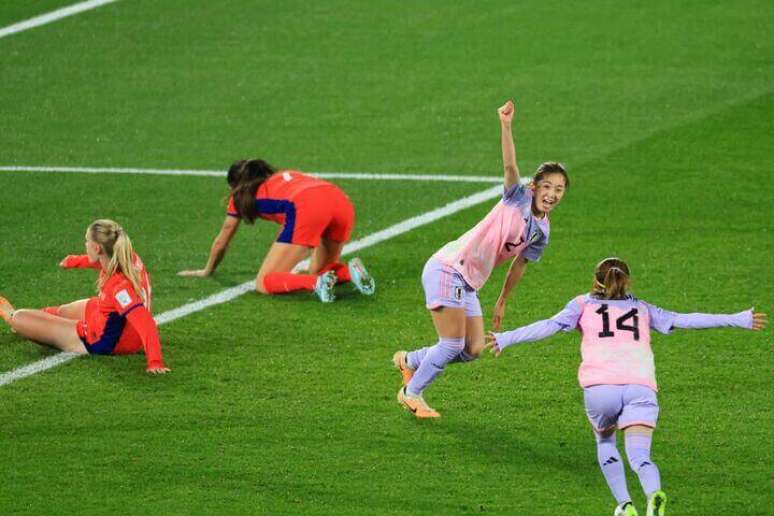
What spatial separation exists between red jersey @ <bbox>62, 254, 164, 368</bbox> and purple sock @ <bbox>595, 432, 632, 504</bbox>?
3914 millimetres

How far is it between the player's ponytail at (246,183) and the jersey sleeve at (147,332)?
8.75 feet

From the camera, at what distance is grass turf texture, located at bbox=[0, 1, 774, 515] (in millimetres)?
9789

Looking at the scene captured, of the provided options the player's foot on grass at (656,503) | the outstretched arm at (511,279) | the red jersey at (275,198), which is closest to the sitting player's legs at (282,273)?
the red jersey at (275,198)

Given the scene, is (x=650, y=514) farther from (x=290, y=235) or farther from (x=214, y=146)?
(x=214, y=146)

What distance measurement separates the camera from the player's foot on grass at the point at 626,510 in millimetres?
8578

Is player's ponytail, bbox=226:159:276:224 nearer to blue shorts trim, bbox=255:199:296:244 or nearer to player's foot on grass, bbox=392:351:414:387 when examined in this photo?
blue shorts trim, bbox=255:199:296:244

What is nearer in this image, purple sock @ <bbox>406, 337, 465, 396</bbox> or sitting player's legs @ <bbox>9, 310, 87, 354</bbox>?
purple sock @ <bbox>406, 337, 465, 396</bbox>

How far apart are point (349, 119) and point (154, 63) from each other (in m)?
3.92

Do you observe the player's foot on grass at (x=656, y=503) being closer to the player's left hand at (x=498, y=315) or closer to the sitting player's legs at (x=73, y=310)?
the player's left hand at (x=498, y=315)

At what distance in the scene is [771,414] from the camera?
10.8 metres

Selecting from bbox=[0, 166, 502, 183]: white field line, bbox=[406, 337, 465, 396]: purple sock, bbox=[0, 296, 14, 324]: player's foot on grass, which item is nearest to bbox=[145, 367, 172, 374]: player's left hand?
bbox=[0, 296, 14, 324]: player's foot on grass

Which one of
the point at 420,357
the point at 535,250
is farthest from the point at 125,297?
the point at 535,250

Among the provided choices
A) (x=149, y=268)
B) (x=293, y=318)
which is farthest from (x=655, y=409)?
(x=149, y=268)

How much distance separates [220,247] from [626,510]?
6.67 m
